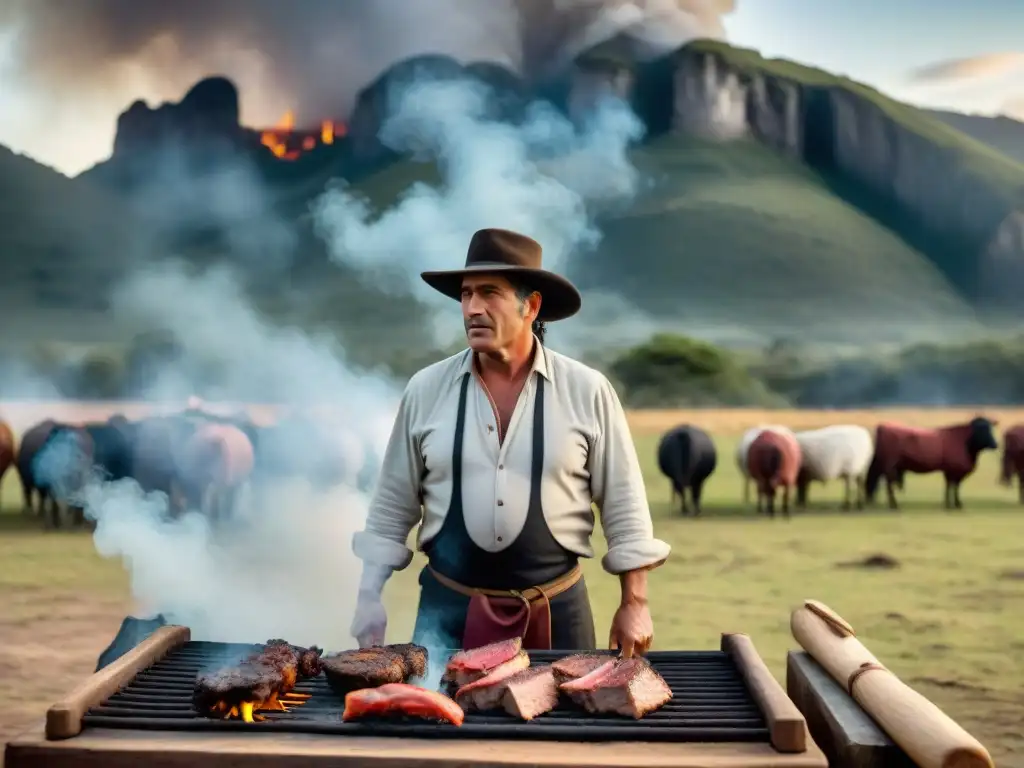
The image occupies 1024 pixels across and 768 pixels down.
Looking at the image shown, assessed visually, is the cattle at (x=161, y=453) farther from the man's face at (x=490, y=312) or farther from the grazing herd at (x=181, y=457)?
the man's face at (x=490, y=312)

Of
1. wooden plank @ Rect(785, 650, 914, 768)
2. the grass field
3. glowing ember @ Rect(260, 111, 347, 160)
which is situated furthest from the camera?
glowing ember @ Rect(260, 111, 347, 160)

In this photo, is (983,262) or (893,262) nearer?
(983,262)

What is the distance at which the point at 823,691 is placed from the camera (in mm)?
2658

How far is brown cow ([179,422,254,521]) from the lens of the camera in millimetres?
8352

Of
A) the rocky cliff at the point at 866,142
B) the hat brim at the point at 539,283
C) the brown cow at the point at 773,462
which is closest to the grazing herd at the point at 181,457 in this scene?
the brown cow at the point at 773,462

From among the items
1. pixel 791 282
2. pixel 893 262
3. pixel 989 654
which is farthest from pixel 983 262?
pixel 989 654

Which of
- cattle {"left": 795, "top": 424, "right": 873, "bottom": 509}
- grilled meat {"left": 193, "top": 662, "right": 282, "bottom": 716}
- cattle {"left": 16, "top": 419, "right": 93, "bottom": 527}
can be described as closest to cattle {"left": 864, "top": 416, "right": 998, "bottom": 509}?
cattle {"left": 795, "top": 424, "right": 873, "bottom": 509}

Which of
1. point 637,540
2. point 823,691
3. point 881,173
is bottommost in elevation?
point 823,691

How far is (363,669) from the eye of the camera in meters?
2.22

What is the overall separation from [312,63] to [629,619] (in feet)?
28.4

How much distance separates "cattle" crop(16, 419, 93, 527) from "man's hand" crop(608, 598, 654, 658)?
7392 mm

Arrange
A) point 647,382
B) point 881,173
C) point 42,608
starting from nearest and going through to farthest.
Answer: point 42,608 → point 647,382 → point 881,173

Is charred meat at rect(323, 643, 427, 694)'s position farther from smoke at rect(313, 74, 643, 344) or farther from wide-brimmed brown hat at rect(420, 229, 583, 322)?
smoke at rect(313, 74, 643, 344)

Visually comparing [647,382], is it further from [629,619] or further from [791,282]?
[629,619]
